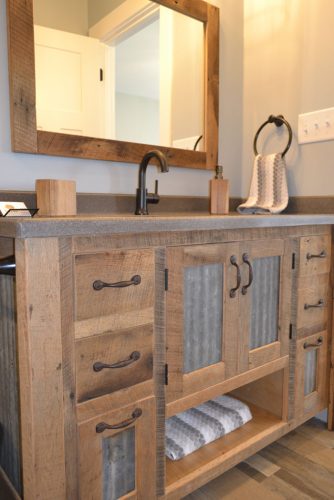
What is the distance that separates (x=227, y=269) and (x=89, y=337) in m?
0.44

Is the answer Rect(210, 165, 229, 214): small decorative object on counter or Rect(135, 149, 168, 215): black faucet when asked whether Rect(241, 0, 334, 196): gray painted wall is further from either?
Rect(135, 149, 168, 215): black faucet

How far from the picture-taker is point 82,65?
1222mm

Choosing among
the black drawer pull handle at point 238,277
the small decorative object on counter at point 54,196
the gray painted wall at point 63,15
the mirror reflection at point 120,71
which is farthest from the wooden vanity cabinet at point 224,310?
the gray painted wall at point 63,15

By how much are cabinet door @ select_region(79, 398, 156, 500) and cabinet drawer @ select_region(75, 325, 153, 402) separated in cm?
6

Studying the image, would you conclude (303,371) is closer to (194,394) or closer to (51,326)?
(194,394)

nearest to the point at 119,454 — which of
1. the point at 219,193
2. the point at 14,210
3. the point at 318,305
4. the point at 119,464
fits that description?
the point at 119,464

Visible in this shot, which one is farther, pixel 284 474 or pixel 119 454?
pixel 284 474

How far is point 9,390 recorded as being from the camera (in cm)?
88

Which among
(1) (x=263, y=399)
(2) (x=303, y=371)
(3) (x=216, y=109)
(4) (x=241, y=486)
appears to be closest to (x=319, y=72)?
(3) (x=216, y=109)

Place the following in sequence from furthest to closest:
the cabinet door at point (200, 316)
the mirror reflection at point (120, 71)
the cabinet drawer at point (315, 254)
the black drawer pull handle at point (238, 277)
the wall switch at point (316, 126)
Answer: the wall switch at point (316, 126), the cabinet drawer at point (315, 254), the mirror reflection at point (120, 71), the black drawer pull handle at point (238, 277), the cabinet door at point (200, 316)

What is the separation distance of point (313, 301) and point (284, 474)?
0.57 metres

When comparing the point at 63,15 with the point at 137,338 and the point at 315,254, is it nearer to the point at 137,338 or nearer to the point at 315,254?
the point at 137,338

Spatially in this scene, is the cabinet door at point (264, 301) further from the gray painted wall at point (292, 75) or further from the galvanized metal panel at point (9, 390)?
the galvanized metal panel at point (9, 390)

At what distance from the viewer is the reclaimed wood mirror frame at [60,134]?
107 centimetres
